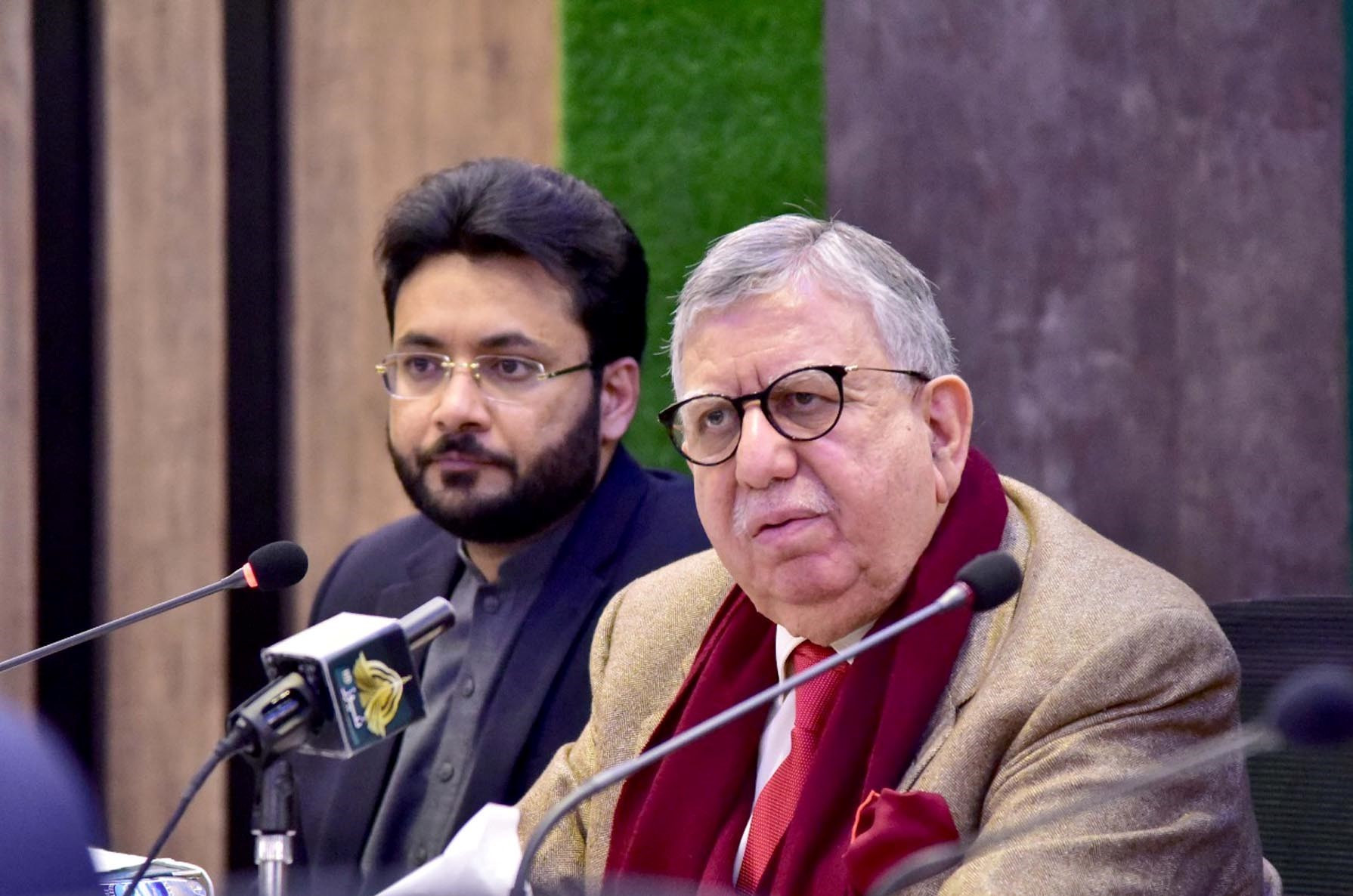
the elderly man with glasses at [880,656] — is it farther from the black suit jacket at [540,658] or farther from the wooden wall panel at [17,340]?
the wooden wall panel at [17,340]

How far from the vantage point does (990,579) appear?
1.47m

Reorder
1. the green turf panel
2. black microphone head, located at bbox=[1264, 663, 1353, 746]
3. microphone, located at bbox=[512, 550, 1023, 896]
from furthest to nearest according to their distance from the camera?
the green turf panel, microphone, located at bbox=[512, 550, 1023, 896], black microphone head, located at bbox=[1264, 663, 1353, 746]

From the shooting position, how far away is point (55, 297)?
→ 409 centimetres

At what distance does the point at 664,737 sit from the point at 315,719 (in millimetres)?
746

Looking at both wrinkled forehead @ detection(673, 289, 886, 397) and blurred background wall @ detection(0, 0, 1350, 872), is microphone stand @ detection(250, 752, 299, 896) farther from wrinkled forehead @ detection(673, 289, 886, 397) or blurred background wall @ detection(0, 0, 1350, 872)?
blurred background wall @ detection(0, 0, 1350, 872)

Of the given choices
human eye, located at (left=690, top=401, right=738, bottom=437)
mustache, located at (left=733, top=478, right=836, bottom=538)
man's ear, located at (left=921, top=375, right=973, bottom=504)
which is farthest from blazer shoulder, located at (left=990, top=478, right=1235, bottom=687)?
human eye, located at (left=690, top=401, right=738, bottom=437)

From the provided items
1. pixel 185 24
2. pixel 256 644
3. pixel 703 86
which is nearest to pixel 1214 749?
pixel 703 86

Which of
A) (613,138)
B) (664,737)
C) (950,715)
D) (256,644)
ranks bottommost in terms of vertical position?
(256,644)

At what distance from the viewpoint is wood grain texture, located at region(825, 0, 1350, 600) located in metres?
2.72

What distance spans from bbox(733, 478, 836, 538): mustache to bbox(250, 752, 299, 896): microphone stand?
0.65 metres

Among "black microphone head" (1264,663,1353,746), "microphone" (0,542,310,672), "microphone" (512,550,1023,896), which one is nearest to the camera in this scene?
"black microphone head" (1264,663,1353,746)

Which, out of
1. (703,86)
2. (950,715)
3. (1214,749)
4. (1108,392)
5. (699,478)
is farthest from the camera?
(703,86)

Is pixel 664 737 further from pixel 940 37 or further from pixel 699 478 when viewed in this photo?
pixel 940 37

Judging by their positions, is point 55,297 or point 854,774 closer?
point 854,774
